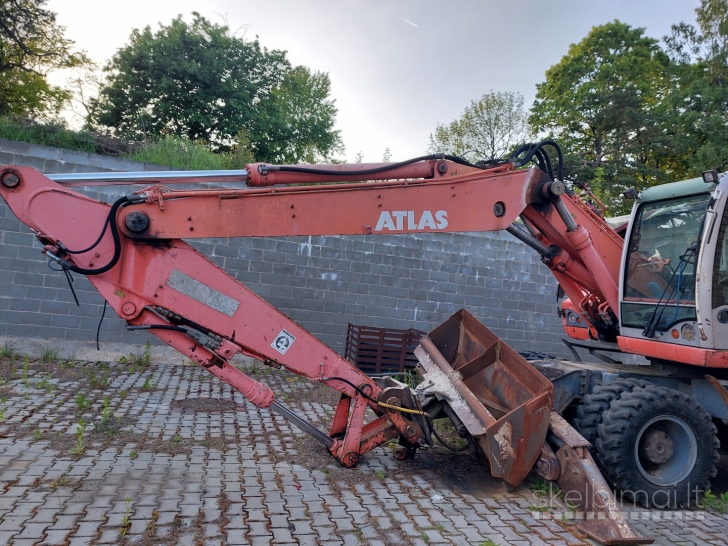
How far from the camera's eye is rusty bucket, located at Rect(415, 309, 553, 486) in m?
3.97

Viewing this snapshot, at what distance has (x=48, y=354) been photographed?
7867 mm

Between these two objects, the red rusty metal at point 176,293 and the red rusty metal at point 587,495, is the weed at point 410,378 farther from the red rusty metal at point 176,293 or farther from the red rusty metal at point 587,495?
the red rusty metal at point 587,495

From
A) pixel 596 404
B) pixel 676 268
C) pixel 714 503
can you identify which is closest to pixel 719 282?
pixel 676 268

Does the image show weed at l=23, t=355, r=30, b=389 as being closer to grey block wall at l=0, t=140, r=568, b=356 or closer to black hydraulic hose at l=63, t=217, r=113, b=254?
grey block wall at l=0, t=140, r=568, b=356

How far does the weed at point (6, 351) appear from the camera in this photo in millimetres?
7652

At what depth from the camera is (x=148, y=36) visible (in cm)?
2244

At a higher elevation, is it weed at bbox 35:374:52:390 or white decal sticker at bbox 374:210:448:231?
white decal sticker at bbox 374:210:448:231

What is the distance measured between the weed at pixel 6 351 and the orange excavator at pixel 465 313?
4962mm

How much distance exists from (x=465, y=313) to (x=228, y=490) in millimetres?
2714

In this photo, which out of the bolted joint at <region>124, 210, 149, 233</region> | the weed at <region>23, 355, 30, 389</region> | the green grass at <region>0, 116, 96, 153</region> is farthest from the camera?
the green grass at <region>0, 116, 96, 153</region>

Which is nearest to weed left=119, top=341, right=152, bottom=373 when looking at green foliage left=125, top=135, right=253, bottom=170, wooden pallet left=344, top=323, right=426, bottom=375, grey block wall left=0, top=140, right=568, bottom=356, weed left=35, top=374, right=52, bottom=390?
grey block wall left=0, top=140, right=568, bottom=356

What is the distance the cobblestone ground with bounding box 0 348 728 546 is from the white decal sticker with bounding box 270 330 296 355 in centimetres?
103

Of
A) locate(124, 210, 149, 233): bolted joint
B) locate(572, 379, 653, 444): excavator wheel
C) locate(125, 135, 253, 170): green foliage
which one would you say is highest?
locate(125, 135, 253, 170): green foliage

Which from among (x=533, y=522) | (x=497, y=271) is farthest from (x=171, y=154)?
(x=533, y=522)
